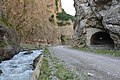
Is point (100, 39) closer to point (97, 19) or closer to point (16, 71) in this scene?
point (97, 19)

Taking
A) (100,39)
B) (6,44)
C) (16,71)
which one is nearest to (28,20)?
(100,39)

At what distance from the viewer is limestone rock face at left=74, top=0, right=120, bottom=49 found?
25.4m

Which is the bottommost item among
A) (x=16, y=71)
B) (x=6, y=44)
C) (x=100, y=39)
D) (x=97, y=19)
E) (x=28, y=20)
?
(x=16, y=71)

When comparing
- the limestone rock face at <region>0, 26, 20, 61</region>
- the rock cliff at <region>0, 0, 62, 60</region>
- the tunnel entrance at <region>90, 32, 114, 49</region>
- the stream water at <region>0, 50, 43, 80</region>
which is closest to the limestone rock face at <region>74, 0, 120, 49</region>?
the tunnel entrance at <region>90, 32, 114, 49</region>

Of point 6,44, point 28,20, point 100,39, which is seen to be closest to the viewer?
point 6,44

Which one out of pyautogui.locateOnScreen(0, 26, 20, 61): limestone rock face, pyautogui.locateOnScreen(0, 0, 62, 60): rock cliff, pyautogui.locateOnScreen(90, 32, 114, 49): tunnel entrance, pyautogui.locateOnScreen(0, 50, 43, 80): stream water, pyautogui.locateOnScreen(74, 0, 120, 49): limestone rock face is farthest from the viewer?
pyautogui.locateOnScreen(0, 0, 62, 60): rock cliff

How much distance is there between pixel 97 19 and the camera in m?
32.1

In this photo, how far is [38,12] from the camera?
57.5m

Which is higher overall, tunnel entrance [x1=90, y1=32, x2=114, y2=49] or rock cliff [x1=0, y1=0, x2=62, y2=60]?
rock cliff [x1=0, y1=0, x2=62, y2=60]

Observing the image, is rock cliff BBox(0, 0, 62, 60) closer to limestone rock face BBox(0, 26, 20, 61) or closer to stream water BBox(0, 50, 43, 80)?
limestone rock face BBox(0, 26, 20, 61)

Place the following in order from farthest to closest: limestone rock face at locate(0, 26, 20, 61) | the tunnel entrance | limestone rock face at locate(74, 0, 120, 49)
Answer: the tunnel entrance < limestone rock face at locate(74, 0, 120, 49) < limestone rock face at locate(0, 26, 20, 61)

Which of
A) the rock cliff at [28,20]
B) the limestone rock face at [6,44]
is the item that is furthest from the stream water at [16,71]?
the rock cliff at [28,20]

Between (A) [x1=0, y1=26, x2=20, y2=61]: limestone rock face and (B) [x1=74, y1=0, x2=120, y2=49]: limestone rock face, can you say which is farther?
(B) [x1=74, y1=0, x2=120, y2=49]: limestone rock face

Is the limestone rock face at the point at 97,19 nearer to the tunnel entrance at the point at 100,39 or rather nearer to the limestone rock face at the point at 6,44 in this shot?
the tunnel entrance at the point at 100,39
